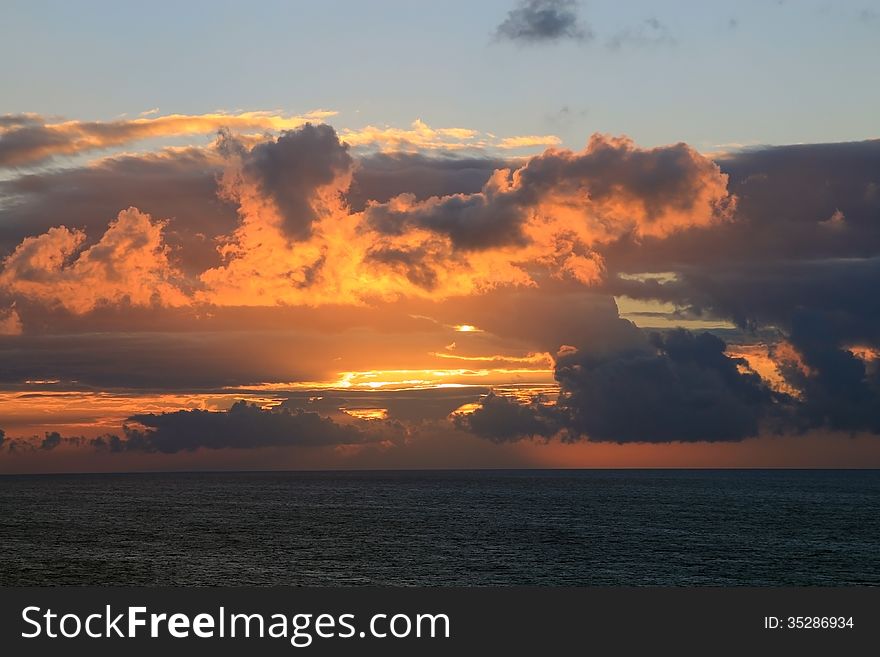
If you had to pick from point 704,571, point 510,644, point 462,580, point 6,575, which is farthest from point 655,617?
point 6,575

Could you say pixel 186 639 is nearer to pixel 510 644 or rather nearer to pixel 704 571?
pixel 510 644

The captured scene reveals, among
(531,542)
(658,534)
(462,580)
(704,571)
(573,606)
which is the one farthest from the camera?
(658,534)

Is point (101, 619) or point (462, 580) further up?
point (101, 619)

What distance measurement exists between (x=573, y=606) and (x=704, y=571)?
161 feet

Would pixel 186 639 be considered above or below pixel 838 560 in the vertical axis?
above

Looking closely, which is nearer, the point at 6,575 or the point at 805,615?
the point at 805,615

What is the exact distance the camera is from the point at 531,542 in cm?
16088

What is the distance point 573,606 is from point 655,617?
14.8 metres

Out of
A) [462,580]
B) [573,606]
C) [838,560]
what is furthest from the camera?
[838,560]

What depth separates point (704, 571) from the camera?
12406 cm

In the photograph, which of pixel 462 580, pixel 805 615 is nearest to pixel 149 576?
pixel 462 580

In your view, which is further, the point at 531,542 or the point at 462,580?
the point at 531,542

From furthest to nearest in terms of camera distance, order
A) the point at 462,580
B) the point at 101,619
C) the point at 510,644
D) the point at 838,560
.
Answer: the point at 838,560 < the point at 462,580 < the point at 510,644 < the point at 101,619

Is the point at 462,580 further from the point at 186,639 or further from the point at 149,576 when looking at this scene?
the point at 186,639
